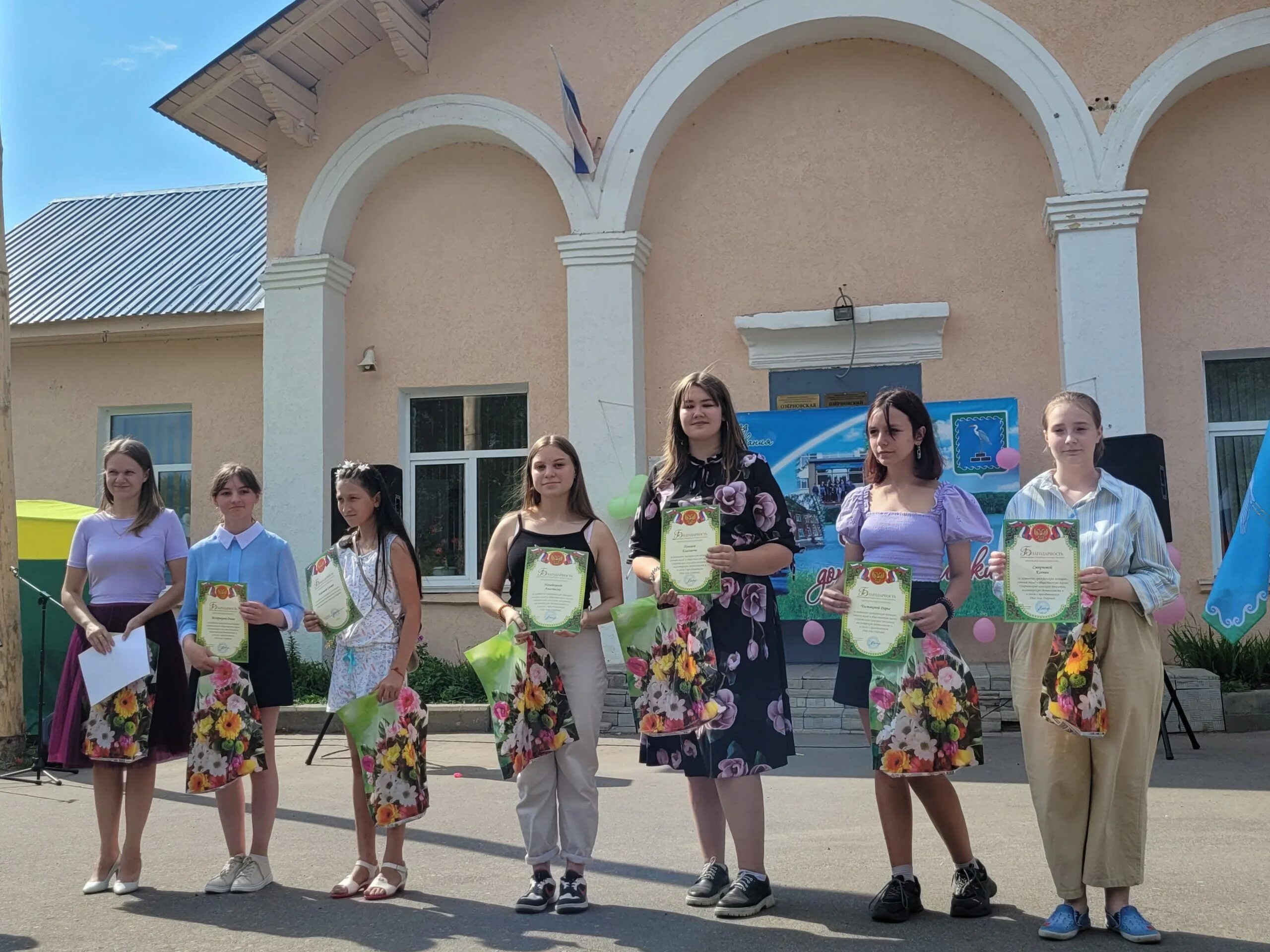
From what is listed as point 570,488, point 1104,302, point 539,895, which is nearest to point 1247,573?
point 570,488

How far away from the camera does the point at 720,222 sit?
1071cm

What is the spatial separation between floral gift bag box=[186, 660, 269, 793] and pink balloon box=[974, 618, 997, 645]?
18.8ft

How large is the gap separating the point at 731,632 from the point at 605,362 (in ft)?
21.0

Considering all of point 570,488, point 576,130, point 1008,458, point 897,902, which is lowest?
point 897,902

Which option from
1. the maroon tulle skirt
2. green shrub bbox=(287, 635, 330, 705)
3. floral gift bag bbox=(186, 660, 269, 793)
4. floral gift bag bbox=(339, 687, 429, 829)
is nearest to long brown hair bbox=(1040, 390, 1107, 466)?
floral gift bag bbox=(339, 687, 429, 829)

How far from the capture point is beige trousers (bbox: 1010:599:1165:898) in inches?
147

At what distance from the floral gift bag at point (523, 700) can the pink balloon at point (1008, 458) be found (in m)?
A: 6.50

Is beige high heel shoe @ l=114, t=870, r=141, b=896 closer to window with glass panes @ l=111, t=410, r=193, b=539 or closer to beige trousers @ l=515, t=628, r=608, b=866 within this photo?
beige trousers @ l=515, t=628, r=608, b=866

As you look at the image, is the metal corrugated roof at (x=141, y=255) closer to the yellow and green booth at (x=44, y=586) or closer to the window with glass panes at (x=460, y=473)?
the window with glass panes at (x=460, y=473)

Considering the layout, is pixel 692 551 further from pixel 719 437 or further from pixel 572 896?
pixel 572 896

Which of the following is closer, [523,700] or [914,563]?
[914,563]

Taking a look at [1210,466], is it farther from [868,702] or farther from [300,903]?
[300,903]

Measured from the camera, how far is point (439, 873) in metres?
4.98

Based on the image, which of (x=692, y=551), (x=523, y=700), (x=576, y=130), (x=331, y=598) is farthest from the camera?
(x=576, y=130)
